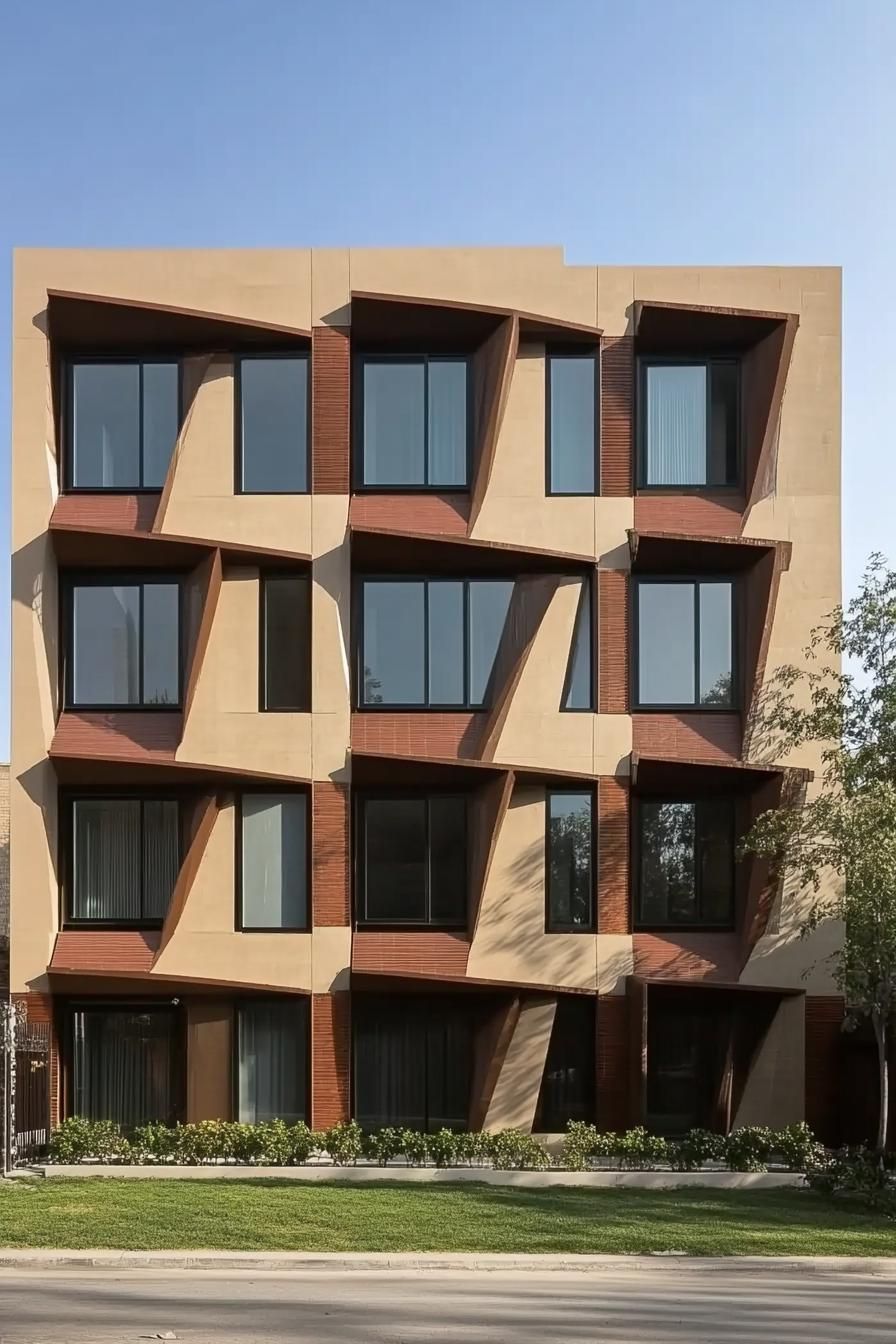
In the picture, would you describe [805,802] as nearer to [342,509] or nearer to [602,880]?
[602,880]

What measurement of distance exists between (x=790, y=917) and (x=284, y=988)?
9.55m

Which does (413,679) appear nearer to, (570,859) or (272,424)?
(570,859)

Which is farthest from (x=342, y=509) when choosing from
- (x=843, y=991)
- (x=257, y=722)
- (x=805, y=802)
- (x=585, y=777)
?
(x=843, y=991)

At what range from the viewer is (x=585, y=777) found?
26375 millimetres

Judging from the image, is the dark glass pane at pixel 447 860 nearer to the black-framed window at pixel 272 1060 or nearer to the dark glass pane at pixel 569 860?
the dark glass pane at pixel 569 860

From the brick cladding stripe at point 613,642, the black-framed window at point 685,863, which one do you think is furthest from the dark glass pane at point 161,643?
the black-framed window at point 685,863

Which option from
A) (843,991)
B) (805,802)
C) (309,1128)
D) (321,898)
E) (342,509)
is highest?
(342,509)

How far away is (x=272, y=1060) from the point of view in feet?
86.3

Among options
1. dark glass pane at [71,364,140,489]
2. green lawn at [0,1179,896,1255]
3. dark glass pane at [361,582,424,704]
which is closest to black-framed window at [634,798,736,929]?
dark glass pane at [361,582,424,704]

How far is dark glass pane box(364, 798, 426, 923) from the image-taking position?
26.6 meters

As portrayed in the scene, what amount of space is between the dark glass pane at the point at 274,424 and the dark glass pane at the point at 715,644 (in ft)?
26.9

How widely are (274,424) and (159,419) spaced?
2.28 metres

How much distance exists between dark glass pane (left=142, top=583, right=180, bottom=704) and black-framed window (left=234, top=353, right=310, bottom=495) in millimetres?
2603

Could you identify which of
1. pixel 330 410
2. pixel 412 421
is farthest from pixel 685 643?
pixel 330 410
